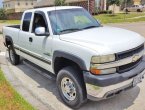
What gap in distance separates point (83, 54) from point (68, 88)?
1.01 m

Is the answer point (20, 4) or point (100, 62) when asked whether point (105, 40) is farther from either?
point (20, 4)

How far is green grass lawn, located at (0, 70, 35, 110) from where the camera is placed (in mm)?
5336

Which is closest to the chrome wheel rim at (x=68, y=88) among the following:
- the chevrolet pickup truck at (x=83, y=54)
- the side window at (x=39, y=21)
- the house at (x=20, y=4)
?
the chevrolet pickup truck at (x=83, y=54)

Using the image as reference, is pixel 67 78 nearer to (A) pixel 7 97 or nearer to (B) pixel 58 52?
(B) pixel 58 52

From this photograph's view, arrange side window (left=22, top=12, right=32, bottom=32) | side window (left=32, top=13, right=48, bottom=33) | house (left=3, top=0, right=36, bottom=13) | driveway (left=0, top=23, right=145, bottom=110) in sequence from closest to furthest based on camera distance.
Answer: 1. driveway (left=0, top=23, right=145, bottom=110)
2. side window (left=32, top=13, right=48, bottom=33)
3. side window (left=22, top=12, right=32, bottom=32)
4. house (left=3, top=0, right=36, bottom=13)

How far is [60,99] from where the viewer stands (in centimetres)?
579

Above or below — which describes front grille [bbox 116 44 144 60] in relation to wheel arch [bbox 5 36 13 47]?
above

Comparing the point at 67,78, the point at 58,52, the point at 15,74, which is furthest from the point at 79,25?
the point at 15,74

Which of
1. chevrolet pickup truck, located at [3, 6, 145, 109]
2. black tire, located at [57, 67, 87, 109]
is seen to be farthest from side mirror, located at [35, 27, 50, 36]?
black tire, located at [57, 67, 87, 109]

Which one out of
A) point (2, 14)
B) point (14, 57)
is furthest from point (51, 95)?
point (2, 14)

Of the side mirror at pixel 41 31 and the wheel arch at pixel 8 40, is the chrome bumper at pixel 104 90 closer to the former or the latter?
the side mirror at pixel 41 31

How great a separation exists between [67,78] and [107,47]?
117 cm

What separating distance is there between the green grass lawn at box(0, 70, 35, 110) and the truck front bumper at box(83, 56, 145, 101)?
1.39m

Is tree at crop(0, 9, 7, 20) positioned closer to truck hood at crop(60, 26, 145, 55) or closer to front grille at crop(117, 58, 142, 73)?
truck hood at crop(60, 26, 145, 55)
